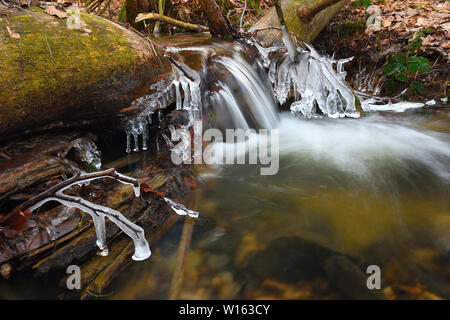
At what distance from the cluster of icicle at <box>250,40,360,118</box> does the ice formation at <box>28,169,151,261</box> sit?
3.72m

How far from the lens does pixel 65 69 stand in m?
2.24

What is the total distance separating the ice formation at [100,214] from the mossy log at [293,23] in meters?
4.48

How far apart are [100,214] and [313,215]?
1.66 meters

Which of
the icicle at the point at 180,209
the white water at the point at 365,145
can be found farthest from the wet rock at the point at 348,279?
the white water at the point at 365,145

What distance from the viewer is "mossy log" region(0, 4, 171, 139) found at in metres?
2.04

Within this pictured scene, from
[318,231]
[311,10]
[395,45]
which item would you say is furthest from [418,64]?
[318,231]

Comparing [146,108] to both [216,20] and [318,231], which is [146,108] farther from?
[216,20]

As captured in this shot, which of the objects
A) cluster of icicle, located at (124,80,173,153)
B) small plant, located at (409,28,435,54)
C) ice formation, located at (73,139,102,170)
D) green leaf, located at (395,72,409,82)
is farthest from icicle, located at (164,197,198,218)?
small plant, located at (409,28,435,54)

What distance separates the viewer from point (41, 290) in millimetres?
1726

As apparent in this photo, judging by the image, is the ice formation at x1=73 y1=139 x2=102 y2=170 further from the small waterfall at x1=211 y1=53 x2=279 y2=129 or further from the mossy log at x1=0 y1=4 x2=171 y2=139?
the small waterfall at x1=211 y1=53 x2=279 y2=129

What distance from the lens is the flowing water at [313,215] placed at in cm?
185

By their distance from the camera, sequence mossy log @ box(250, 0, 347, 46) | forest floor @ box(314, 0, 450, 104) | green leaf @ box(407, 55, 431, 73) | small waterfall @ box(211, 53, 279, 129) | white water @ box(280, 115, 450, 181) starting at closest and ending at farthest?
white water @ box(280, 115, 450, 181) → small waterfall @ box(211, 53, 279, 129) → green leaf @ box(407, 55, 431, 73) → forest floor @ box(314, 0, 450, 104) → mossy log @ box(250, 0, 347, 46)

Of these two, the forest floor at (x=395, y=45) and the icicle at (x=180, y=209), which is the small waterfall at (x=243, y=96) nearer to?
the icicle at (x=180, y=209)
